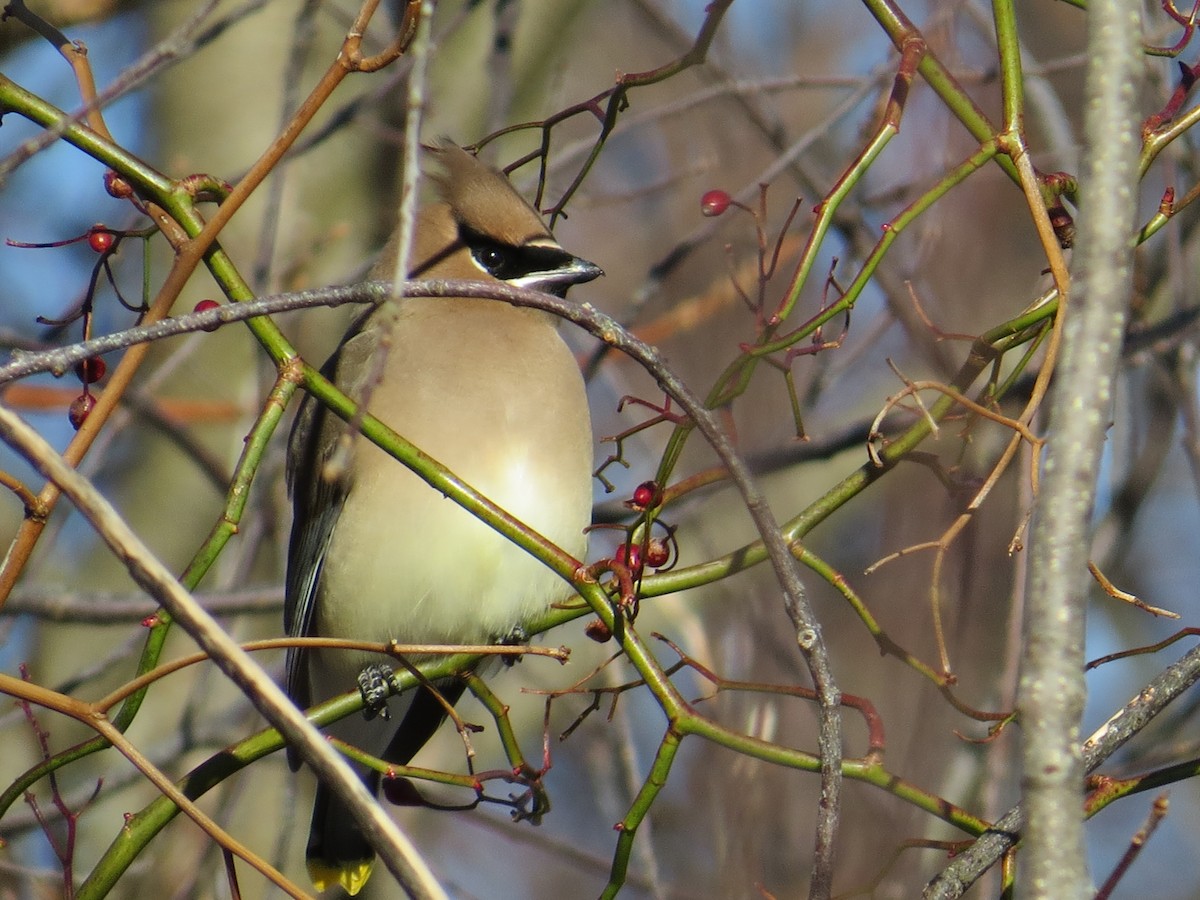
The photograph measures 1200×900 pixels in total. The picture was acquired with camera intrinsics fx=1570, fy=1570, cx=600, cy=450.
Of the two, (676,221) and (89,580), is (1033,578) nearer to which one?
(89,580)

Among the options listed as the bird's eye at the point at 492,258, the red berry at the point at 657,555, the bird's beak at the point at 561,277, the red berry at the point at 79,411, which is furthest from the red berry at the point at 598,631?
the bird's eye at the point at 492,258

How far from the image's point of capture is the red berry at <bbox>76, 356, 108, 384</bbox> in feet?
8.25

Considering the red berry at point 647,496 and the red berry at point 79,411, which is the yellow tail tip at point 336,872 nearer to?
the red berry at point 79,411

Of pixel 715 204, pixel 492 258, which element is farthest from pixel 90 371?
pixel 492 258

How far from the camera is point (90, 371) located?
2654mm

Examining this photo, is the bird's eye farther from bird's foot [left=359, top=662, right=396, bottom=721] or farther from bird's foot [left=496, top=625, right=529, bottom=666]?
bird's foot [left=359, top=662, right=396, bottom=721]

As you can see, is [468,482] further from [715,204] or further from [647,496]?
[647,496]

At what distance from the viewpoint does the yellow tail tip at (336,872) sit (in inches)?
169

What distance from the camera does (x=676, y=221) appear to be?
7.88 metres

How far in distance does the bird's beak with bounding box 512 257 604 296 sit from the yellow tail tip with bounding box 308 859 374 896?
1661mm

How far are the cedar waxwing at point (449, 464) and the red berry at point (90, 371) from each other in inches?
34.3

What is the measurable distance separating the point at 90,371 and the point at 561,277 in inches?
57.2

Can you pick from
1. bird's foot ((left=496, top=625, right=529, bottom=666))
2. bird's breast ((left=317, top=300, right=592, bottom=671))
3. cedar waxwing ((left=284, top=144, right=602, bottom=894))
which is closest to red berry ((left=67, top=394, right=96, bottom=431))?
cedar waxwing ((left=284, top=144, right=602, bottom=894))

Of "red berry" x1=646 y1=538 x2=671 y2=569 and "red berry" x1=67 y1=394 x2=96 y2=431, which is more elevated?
"red berry" x1=67 y1=394 x2=96 y2=431
